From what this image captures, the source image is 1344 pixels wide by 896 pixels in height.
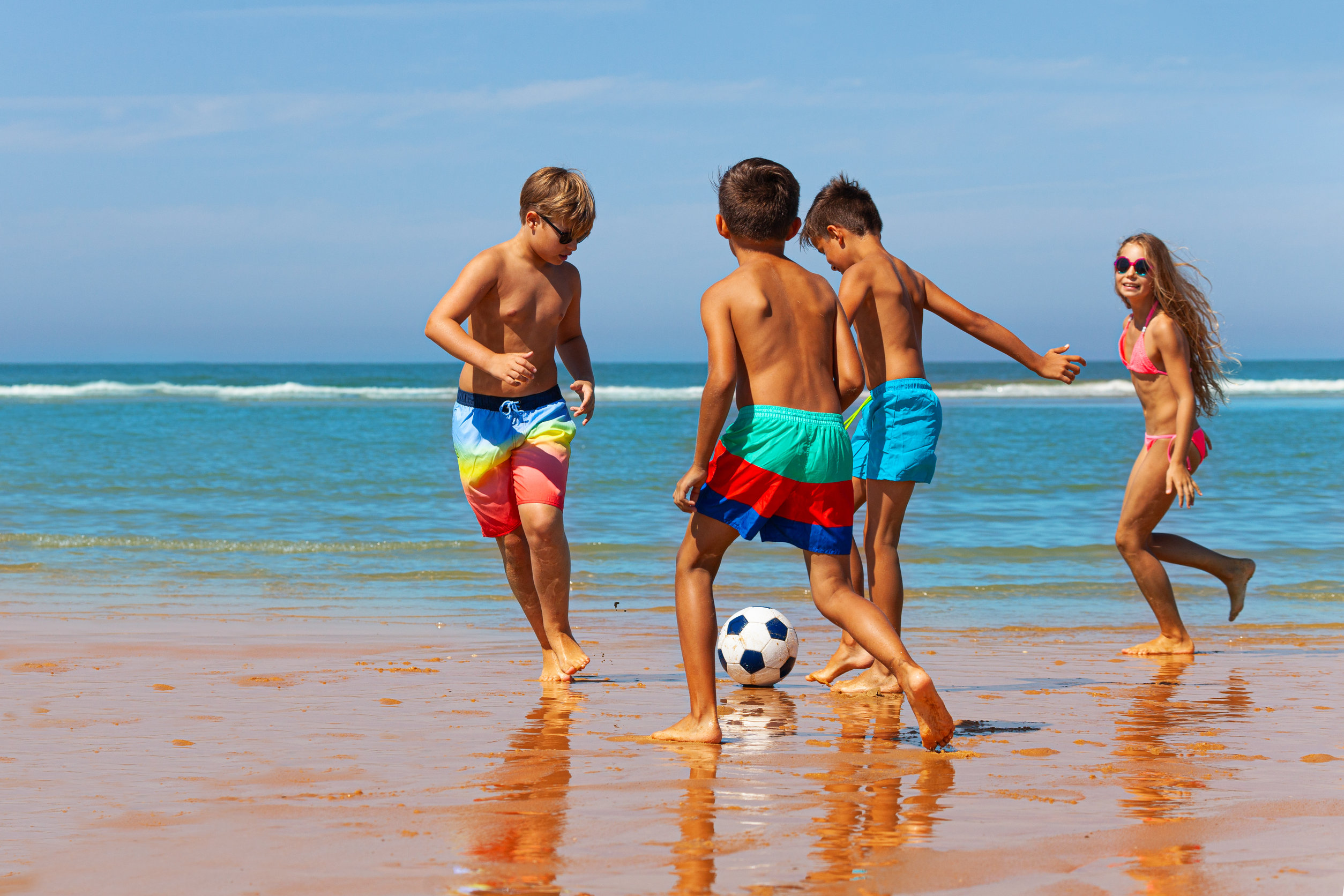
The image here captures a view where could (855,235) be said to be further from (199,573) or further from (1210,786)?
(199,573)

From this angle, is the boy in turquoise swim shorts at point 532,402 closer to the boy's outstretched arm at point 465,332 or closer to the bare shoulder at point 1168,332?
the boy's outstretched arm at point 465,332

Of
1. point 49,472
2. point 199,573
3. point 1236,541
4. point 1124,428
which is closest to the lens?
point 199,573

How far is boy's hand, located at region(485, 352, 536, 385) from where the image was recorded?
4.32m

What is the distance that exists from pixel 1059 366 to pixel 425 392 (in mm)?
46679

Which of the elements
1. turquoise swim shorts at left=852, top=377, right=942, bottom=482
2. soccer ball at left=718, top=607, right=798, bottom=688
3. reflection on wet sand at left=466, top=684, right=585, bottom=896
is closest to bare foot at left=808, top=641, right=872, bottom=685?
soccer ball at left=718, top=607, right=798, bottom=688

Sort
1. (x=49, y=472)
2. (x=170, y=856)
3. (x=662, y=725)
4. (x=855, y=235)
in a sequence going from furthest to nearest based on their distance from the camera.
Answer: (x=49, y=472) < (x=855, y=235) < (x=662, y=725) < (x=170, y=856)

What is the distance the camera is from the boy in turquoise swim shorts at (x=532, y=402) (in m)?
4.92

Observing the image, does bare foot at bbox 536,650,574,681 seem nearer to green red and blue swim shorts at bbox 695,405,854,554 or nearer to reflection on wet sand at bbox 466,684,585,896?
reflection on wet sand at bbox 466,684,585,896

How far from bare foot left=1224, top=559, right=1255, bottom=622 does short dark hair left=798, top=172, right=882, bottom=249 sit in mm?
2927

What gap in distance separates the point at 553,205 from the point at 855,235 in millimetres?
1158

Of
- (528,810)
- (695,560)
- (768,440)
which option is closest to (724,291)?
(768,440)

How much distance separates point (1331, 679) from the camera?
16.9 feet

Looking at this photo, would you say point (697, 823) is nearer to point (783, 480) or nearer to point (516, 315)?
point (783, 480)

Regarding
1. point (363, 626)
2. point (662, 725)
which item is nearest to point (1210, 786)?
point (662, 725)
